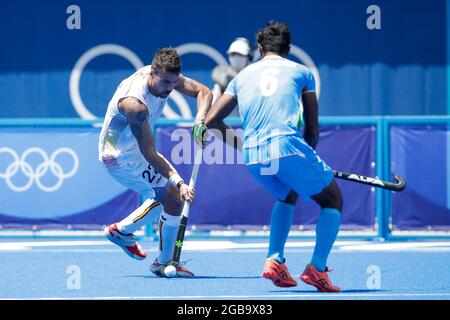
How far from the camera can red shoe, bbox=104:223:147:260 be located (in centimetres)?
995

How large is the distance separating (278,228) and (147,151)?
1.41 metres

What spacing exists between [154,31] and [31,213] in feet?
12.7

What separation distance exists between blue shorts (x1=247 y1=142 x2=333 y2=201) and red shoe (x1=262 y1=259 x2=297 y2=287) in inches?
19.9

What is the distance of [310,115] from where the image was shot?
8.27 metres

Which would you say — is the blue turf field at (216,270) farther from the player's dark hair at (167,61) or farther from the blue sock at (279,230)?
the player's dark hair at (167,61)

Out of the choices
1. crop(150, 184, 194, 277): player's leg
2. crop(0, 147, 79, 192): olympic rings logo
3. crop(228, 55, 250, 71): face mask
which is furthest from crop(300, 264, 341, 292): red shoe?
crop(228, 55, 250, 71): face mask

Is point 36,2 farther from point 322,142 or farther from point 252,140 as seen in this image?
point 252,140

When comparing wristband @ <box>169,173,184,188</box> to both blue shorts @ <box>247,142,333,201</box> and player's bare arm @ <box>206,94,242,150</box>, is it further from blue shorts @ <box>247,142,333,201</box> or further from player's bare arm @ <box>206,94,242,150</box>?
blue shorts @ <box>247,142,333,201</box>

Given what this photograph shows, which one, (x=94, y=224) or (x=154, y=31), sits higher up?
(x=154, y=31)

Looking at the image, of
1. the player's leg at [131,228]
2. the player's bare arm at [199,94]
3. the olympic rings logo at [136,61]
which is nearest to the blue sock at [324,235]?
the player's bare arm at [199,94]

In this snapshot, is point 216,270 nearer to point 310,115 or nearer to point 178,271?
point 178,271

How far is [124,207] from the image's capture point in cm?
1330
